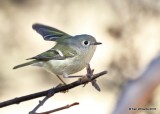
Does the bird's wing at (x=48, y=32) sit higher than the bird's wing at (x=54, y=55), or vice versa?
the bird's wing at (x=48, y=32)

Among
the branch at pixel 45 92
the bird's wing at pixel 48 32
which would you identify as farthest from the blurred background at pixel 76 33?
the branch at pixel 45 92

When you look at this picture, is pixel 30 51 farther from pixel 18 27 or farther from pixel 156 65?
pixel 156 65

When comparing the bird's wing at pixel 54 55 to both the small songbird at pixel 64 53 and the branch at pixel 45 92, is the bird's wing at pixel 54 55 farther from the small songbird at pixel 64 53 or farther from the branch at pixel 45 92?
the branch at pixel 45 92

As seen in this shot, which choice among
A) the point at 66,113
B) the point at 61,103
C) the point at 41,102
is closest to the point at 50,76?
the point at 61,103

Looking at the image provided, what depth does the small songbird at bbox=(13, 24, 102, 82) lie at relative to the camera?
1024 millimetres

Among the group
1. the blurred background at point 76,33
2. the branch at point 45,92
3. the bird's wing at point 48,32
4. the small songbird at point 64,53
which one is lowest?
the branch at point 45,92

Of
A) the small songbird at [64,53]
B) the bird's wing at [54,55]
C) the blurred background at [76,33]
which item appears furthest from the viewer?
the blurred background at [76,33]

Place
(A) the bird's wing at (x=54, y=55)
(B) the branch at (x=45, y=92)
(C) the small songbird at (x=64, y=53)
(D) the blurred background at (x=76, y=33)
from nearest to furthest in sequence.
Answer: (B) the branch at (x=45, y=92) → (C) the small songbird at (x=64, y=53) → (A) the bird's wing at (x=54, y=55) → (D) the blurred background at (x=76, y=33)

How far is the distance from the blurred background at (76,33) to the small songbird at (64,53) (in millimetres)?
893

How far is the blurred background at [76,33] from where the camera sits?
9.40 ft

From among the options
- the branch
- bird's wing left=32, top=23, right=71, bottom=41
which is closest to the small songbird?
bird's wing left=32, top=23, right=71, bottom=41

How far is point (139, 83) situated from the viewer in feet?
1.66

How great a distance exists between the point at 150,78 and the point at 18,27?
368 centimetres

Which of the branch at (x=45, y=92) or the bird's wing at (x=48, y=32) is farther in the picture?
the bird's wing at (x=48, y=32)
